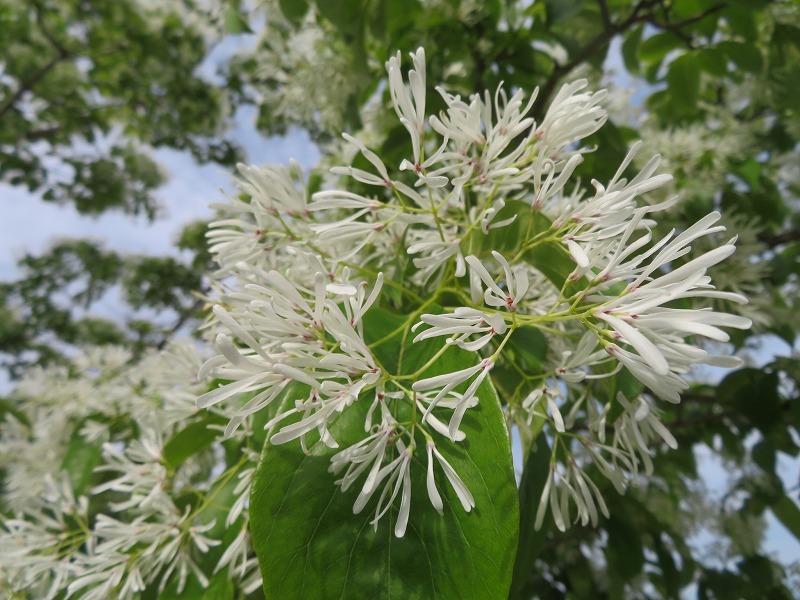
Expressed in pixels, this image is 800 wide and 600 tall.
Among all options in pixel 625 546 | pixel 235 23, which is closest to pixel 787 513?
pixel 625 546

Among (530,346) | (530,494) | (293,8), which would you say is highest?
(293,8)

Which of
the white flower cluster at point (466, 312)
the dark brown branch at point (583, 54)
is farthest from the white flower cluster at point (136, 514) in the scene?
the dark brown branch at point (583, 54)

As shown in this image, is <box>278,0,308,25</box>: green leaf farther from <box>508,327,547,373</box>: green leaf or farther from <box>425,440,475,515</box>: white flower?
<box>425,440,475,515</box>: white flower

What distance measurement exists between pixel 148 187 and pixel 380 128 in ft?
11.4

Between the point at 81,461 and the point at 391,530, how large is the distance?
2.46 feet

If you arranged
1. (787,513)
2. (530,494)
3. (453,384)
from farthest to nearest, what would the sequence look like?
1. (787,513)
2. (530,494)
3. (453,384)

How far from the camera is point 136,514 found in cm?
76

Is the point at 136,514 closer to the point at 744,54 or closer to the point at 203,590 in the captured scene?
the point at 203,590

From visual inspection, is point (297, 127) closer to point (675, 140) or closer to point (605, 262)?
point (675, 140)

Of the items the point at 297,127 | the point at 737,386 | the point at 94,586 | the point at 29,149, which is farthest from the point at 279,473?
the point at 29,149

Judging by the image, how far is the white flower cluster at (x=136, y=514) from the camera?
0.53m

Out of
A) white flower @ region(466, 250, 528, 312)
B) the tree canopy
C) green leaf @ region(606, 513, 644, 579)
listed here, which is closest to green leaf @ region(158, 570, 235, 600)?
the tree canopy

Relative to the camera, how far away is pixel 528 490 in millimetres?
459

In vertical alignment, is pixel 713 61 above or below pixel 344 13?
below
